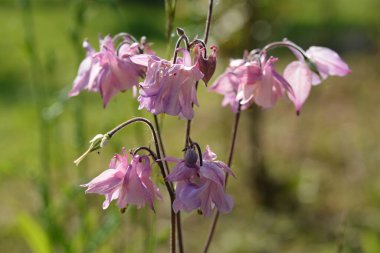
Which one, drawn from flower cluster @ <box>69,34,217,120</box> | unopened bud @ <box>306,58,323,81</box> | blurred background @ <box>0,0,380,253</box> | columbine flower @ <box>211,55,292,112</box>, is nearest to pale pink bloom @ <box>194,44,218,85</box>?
flower cluster @ <box>69,34,217,120</box>

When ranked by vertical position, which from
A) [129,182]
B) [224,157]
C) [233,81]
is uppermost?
[233,81]

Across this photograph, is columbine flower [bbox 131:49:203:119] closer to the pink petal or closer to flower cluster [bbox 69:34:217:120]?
flower cluster [bbox 69:34:217:120]

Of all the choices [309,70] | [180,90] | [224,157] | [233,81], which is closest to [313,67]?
[309,70]

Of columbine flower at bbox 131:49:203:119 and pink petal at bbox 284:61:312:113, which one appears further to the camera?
pink petal at bbox 284:61:312:113

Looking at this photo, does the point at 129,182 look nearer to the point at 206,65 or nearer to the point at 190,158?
the point at 190,158

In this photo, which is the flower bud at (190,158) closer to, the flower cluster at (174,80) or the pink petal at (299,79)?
the flower cluster at (174,80)

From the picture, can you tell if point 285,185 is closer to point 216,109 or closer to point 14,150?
point 216,109

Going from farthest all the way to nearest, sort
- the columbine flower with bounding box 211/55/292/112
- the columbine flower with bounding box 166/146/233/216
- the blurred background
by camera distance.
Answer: the blurred background, the columbine flower with bounding box 211/55/292/112, the columbine flower with bounding box 166/146/233/216
